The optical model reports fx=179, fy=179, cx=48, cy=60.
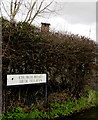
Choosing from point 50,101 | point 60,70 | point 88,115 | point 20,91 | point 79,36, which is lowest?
point 88,115

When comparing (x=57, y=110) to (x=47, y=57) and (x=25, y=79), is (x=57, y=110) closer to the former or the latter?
(x=25, y=79)

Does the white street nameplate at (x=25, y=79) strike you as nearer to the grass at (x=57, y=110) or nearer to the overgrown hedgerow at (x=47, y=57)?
the overgrown hedgerow at (x=47, y=57)

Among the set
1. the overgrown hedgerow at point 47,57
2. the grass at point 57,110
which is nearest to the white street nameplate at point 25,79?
the overgrown hedgerow at point 47,57

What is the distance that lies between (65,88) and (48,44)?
243 centimetres

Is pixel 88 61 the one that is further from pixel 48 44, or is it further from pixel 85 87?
pixel 48 44

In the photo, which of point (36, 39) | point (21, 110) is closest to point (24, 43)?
point (36, 39)

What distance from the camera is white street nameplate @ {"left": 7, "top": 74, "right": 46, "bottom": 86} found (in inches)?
200

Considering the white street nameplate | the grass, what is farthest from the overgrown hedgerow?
the grass

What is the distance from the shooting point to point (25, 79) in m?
5.44

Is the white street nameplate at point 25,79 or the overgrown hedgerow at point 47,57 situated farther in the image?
the overgrown hedgerow at point 47,57

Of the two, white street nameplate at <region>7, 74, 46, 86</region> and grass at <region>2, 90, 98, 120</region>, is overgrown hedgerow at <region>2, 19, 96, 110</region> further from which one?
grass at <region>2, 90, 98, 120</region>

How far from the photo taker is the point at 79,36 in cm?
800

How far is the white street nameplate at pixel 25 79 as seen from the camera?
5.08 metres

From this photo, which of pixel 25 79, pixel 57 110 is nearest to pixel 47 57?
pixel 25 79
